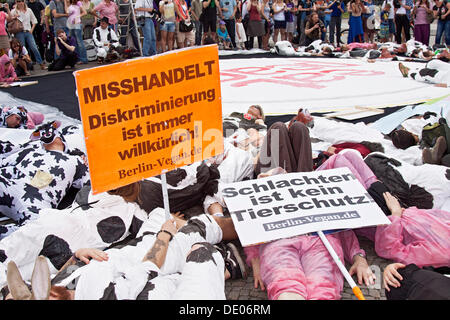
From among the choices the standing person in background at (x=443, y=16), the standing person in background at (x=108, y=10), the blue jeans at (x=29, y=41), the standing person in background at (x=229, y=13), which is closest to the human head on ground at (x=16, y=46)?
the blue jeans at (x=29, y=41)

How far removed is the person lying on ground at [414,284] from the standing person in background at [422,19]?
1013cm

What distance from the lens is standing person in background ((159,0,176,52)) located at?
10.3 meters

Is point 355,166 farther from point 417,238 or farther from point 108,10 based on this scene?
point 108,10

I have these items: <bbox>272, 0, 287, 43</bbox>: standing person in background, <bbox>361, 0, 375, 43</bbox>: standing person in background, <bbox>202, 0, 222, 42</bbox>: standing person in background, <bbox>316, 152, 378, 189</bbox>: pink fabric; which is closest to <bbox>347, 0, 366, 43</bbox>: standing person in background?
<bbox>361, 0, 375, 43</bbox>: standing person in background

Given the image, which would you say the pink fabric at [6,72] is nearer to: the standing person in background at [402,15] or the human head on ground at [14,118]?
the human head on ground at [14,118]

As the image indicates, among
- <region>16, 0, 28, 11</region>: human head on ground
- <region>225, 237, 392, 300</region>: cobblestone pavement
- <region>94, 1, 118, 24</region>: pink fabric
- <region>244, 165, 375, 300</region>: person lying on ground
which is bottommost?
<region>225, 237, 392, 300</region>: cobblestone pavement

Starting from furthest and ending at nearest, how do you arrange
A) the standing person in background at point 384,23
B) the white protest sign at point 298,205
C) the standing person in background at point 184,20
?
1. the standing person in background at point 384,23
2. the standing person in background at point 184,20
3. the white protest sign at point 298,205

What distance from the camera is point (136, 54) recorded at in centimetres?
1098

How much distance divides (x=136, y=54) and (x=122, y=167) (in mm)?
9156

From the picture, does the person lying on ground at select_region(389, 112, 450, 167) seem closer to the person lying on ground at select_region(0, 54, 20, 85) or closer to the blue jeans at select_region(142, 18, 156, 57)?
the blue jeans at select_region(142, 18, 156, 57)

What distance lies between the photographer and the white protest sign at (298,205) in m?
2.47

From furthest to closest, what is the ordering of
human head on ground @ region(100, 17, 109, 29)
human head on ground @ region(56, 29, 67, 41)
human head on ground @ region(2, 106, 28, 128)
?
human head on ground @ region(100, 17, 109, 29) → human head on ground @ region(56, 29, 67, 41) → human head on ground @ region(2, 106, 28, 128)

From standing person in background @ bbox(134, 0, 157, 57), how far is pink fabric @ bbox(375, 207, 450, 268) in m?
8.75
